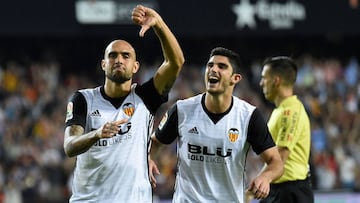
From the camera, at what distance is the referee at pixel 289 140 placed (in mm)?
8250

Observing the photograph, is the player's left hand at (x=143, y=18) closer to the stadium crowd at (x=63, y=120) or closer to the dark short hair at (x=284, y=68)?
the dark short hair at (x=284, y=68)

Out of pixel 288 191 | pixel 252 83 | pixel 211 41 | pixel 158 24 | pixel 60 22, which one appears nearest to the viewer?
pixel 158 24

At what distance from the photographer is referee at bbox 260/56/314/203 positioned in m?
8.25

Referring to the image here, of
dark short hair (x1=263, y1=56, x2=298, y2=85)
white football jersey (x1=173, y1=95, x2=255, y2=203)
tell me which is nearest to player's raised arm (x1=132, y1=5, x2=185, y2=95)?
white football jersey (x1=173, y1=95, x2=255, y2=203)

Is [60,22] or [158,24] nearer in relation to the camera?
[158,24]

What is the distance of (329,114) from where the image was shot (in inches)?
717

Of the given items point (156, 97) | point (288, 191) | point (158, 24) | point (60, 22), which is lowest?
point (288, 191)

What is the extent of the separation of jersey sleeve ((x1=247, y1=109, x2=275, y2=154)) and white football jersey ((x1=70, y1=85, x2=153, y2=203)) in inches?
32.1

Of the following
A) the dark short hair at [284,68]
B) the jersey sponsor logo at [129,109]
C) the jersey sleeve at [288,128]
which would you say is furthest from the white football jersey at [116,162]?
the dark short hair at [284,68]

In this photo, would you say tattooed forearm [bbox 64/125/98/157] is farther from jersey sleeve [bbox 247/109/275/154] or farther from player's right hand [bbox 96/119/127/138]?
jersey sleeve [bbox 247/109/275/154]

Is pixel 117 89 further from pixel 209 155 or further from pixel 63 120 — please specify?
pixel 63 120

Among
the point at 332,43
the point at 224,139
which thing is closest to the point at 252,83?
the point at 332,43

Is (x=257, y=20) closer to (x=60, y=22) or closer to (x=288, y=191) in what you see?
(x=60, y=22)

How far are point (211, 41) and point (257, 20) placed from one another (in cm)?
373
